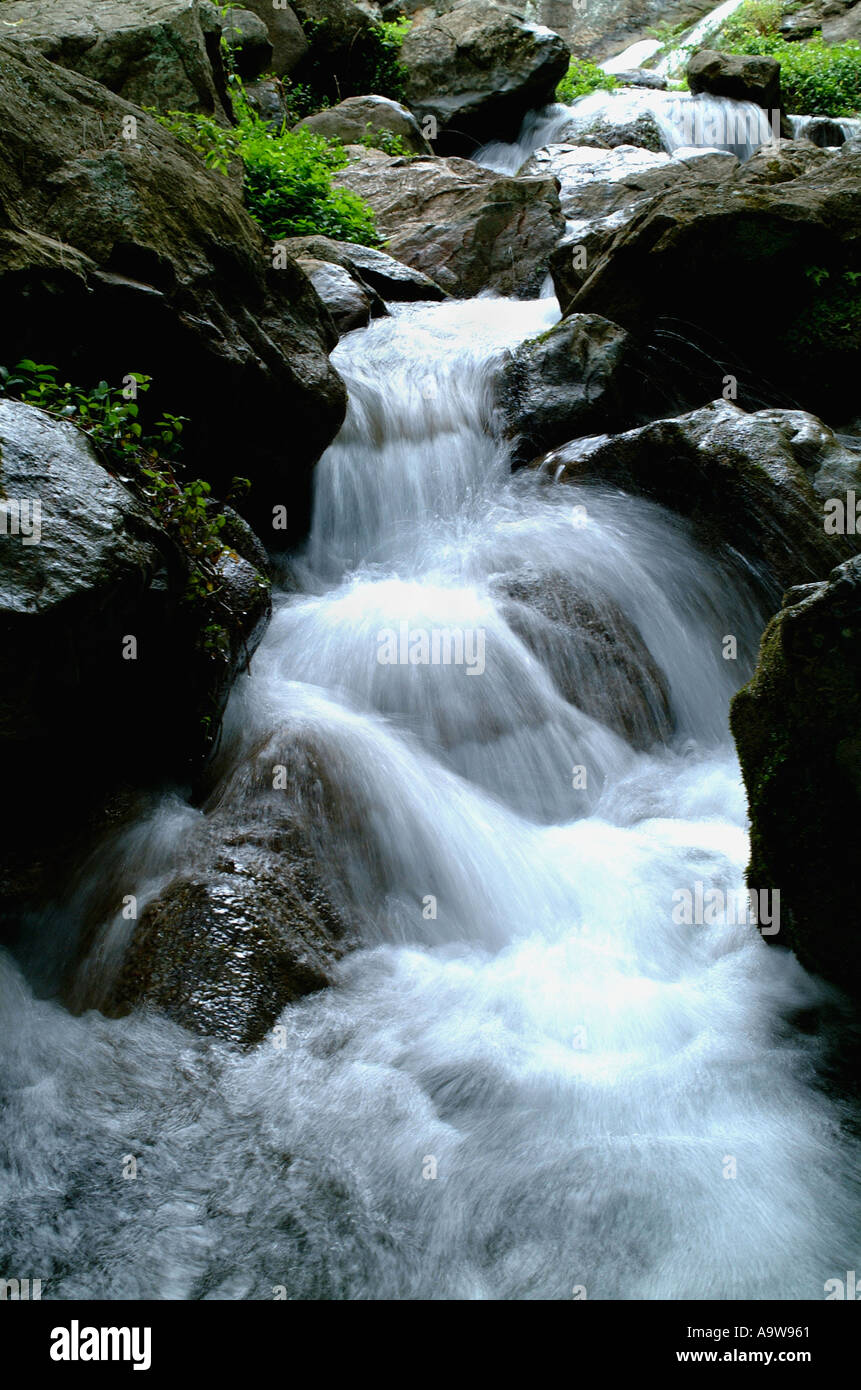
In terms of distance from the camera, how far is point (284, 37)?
1608cm

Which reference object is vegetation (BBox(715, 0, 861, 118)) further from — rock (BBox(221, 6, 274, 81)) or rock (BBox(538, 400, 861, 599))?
rock (BBox(538, 400, 861, 599))

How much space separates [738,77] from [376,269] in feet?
36.8

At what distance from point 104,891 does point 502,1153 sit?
1864mm

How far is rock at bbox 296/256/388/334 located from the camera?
29.3 feet

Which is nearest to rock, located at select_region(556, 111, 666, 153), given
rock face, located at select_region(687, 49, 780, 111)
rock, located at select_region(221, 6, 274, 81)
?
rock face, located at select_region(687, 49, 780, 111)

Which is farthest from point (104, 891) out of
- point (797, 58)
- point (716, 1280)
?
point (797, 58)

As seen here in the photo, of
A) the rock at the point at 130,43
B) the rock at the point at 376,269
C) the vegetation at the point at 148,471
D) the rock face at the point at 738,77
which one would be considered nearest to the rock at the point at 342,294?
the rock at the point at 376,269

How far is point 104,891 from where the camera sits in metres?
3.54

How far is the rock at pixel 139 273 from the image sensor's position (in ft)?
14.2

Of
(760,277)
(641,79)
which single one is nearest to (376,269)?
(760,277)

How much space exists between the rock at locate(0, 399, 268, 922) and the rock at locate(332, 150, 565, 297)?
901cm

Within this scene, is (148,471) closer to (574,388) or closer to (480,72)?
(574,388)

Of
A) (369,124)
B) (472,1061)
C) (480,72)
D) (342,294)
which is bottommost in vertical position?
(472,1061)
